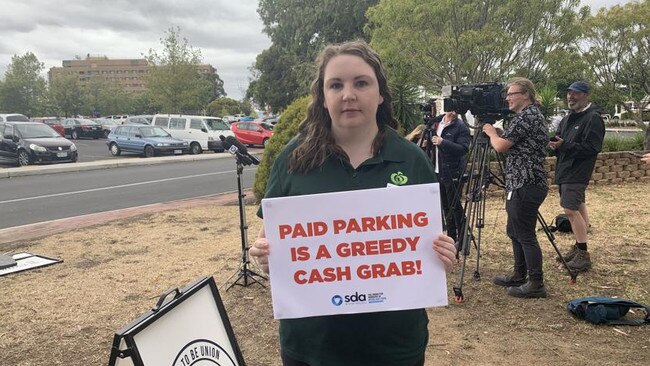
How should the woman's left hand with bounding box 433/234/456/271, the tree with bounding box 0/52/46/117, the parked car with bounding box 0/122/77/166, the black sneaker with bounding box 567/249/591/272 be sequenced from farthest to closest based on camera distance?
the tree with bounding box 0/52/46/117
the parked car with bounding box 0/122/77/166
the black sneaker with bounding box 567/249/591/272
the woman's left hand with bounding box 433/234/456/271

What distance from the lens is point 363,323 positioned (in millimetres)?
1777

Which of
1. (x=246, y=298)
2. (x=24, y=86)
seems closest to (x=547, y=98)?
(x=246, y=298)

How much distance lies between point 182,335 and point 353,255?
0.99m

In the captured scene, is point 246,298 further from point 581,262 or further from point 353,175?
point 581,262

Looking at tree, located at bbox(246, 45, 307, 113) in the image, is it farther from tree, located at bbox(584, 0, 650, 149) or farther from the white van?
tree, located at bbox(584, 0, 650, 149)

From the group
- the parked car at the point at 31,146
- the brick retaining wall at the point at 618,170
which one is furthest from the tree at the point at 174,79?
the brick retaining wall at the point at 618,170

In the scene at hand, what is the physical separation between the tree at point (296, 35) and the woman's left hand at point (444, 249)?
2736 cm

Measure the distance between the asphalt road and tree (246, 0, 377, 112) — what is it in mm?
14501

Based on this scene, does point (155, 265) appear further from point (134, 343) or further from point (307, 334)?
point (307, 334)

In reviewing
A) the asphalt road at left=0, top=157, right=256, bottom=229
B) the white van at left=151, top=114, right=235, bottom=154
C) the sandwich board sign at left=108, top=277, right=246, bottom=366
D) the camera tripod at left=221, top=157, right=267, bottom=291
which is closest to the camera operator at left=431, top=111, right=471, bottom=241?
the camera tripod at left=221, top=157, right=267, bottom=291

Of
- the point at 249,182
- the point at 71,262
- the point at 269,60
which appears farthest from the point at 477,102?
the point at 269,60

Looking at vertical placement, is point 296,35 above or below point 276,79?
above

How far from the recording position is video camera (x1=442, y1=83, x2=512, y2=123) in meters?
4.39

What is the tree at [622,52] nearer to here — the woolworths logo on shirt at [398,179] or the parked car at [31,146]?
the woolworths logo on shirt at [398,179]
